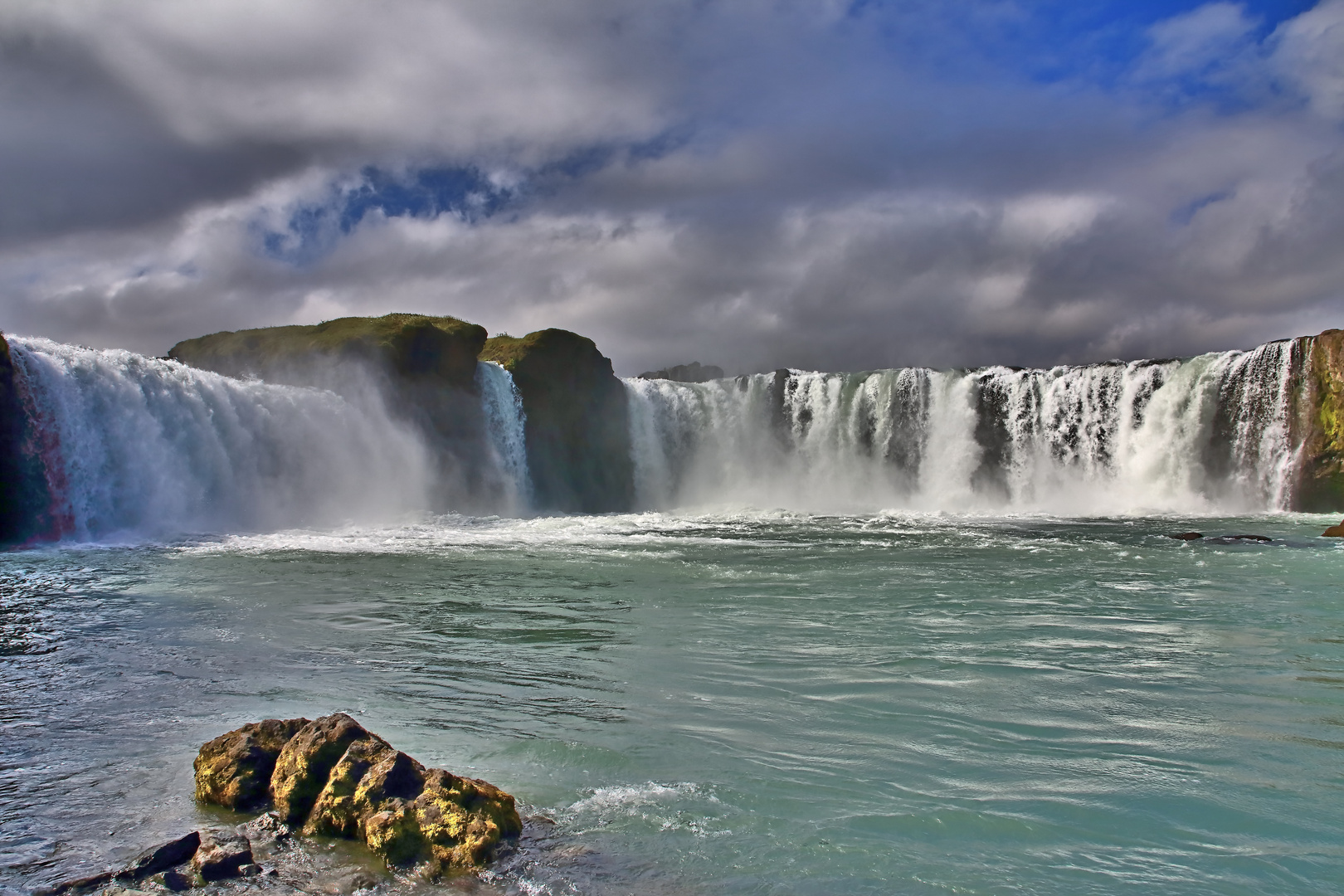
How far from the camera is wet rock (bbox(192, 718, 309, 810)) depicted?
16.7 feet

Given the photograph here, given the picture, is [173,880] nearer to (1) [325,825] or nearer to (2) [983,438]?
(1) [325,825]

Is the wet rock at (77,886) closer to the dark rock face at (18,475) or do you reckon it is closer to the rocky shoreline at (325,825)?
the rocky shoreline at (325,825)

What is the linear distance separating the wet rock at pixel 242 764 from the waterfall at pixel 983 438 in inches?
1445

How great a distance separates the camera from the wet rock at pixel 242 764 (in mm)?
5086

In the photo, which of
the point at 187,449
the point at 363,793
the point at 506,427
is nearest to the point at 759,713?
the point at 363,793

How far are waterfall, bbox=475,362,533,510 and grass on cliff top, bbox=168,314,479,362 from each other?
8.77ft

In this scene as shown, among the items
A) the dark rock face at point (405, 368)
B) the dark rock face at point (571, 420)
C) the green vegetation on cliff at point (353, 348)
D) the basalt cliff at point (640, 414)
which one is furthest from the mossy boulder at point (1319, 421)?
the green vegetation on cliff at point (353, 348)

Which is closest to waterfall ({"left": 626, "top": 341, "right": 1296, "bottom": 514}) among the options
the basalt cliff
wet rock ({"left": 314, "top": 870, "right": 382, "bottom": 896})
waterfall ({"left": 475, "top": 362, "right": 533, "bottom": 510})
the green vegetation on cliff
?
the basalt cliff

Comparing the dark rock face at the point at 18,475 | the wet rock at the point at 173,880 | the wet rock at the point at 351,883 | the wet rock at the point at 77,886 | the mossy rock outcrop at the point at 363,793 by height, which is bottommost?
the wet rock at the point at 351,883

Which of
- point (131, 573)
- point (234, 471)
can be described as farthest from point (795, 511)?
point (131, 573)

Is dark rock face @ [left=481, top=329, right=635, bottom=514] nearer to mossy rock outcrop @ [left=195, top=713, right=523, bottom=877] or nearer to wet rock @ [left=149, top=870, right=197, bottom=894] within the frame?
mossy rock outcrop @ [left=195, top=713, right=523, bottom=877]

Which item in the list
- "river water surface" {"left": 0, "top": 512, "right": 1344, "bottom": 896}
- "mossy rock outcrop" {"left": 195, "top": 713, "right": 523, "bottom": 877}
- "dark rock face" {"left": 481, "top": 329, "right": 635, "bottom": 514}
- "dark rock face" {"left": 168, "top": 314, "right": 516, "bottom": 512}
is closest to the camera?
"mossy rock outcrop" {"left": 195, "top": 713, "right": 523, "bottom": 877}

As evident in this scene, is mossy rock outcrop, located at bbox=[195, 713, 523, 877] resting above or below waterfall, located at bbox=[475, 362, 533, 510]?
below

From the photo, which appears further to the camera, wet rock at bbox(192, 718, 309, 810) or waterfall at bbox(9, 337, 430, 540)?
waterfall at bbox(9, 337, 430, 540)
